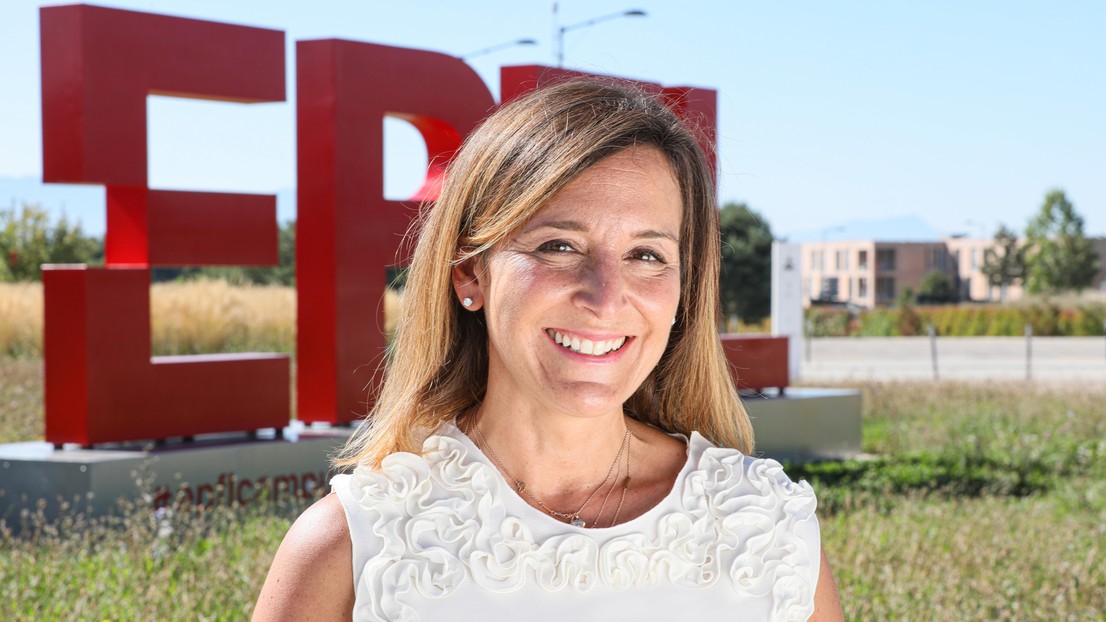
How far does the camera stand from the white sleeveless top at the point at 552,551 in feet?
6.07

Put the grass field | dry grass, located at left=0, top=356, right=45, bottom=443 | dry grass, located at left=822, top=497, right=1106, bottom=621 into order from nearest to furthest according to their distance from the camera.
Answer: the grass field
dry grass, located at left=822, top=497, right=1106, bottom=621
dry grass, located at left=0, top=356, right=45, bottom=443

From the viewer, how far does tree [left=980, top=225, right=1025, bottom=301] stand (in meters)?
74.7

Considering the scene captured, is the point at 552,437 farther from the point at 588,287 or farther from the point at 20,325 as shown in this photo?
the point at 20,325

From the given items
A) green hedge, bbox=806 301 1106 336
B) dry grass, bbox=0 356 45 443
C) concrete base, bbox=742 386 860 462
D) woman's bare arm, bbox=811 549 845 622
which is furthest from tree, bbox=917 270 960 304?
woman's bare arm, bbox=811 549 845 622

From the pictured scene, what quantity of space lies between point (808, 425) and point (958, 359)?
849 inches

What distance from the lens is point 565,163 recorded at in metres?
1.83

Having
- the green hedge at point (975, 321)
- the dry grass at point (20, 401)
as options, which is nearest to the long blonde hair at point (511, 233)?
the dry grass at point (20, 401)

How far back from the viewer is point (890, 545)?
21.2ft

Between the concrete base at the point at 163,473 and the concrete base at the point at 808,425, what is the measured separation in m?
4.31

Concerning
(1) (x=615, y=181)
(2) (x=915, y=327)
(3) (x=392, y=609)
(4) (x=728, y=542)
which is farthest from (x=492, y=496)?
(2) (x=915, y=327)

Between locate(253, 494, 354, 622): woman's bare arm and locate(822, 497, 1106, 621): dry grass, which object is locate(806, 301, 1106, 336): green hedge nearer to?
locate(822, 497, 1106, 621): dry grass

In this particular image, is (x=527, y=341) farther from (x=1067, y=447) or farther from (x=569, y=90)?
(x=1067, y=447)

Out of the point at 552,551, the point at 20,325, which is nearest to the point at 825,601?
the point at 552,551

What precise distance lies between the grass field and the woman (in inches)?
116
